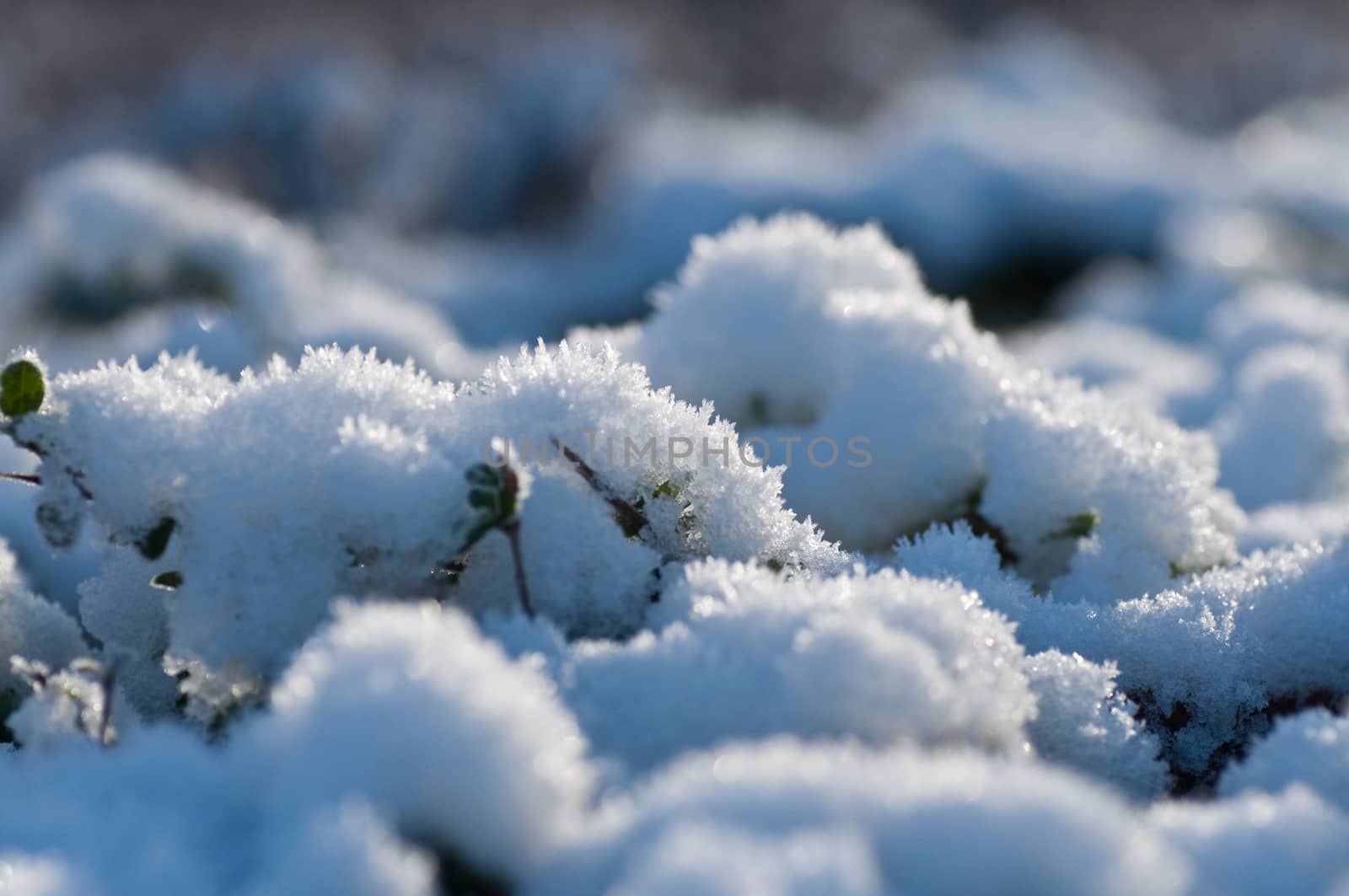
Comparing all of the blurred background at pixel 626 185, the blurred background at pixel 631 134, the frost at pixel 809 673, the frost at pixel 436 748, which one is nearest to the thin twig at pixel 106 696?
the frost at pixel 436 748

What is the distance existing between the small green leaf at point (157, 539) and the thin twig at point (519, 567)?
0.80 feet

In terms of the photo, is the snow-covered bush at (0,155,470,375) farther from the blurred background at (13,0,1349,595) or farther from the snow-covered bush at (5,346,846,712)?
the snow-covered bush at (5,346,846,712)

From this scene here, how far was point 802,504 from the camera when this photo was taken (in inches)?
53.6

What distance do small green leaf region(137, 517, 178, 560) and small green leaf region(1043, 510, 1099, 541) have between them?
2.64 feet

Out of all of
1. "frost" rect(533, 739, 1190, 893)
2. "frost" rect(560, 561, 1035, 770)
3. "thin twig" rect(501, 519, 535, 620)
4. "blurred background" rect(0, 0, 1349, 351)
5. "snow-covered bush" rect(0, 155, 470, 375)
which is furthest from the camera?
"blurred background" rect(0, 0, 1349, 351)

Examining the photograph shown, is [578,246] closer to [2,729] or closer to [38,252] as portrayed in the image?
[38,252]

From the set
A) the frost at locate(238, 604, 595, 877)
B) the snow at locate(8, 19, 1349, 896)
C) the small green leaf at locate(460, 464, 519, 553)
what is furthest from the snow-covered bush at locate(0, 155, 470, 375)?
the frost at locate(238, 604, 595, 877)

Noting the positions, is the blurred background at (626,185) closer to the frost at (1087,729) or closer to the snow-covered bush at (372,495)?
the snow-covered bush at (372,495)

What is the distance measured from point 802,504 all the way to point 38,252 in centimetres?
190

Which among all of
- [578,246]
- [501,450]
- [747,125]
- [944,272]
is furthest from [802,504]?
[747,125]

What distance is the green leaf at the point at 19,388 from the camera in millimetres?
953

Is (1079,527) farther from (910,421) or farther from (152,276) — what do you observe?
(152,276)

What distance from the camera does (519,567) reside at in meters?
0.91

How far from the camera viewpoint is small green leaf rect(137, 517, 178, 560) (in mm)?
942
